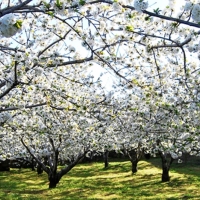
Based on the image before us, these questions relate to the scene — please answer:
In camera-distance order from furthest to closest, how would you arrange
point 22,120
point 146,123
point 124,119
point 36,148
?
1. point 36,148
2. point 124,119
3. point 146,123
4. point 22,120

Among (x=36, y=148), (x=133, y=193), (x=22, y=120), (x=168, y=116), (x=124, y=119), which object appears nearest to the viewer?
(x=168, y=116)

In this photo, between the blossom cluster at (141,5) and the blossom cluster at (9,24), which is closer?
the blossom cluster at (9,24)

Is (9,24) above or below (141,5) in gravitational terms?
below

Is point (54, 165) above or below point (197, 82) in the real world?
below

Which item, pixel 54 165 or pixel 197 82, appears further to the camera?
pixel 54 165

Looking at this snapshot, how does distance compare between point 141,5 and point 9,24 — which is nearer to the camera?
point 9,24

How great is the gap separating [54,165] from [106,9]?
14624mm

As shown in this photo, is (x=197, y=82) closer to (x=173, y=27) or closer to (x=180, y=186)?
(x=173, y=27)

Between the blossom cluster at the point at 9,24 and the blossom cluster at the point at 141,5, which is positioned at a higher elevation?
the blossom cluster at the point at 141,5

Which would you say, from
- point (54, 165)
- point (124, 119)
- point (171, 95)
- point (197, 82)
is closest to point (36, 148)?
point (54, 165)

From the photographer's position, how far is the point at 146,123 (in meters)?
12.9

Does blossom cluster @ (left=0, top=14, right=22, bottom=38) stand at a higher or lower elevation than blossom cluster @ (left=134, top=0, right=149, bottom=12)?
lower

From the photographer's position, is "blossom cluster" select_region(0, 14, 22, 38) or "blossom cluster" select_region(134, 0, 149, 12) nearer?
"blossom cluster" select_region(0, 14, 22, 38)

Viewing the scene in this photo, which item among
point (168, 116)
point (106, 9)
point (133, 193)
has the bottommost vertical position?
point (133, 193)
